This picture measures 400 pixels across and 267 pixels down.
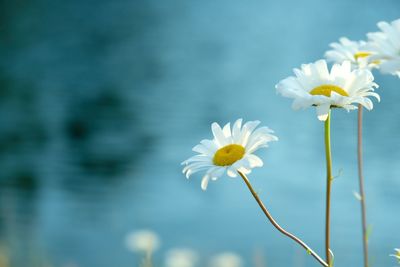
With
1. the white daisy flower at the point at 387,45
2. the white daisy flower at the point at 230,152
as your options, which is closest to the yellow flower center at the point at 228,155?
the white daisy flower at the point at 230,152

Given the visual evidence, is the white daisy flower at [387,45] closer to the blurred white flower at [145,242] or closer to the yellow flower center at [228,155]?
the yellow flower center at [228,155]

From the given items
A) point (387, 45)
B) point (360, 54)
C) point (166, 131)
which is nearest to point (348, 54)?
point (360, 54)

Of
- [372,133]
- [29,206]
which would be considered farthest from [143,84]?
[29,206]

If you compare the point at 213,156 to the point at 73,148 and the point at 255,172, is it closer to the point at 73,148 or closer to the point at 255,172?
the point at 255,172

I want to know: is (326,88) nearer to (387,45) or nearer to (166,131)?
(387,45)

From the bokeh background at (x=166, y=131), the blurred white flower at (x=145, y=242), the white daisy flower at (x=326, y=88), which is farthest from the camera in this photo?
the bokeh background at (x=166, y=131)

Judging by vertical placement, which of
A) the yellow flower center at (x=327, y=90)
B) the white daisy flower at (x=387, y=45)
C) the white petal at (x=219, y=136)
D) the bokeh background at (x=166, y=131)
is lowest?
the white petal at (x=219, y=136)

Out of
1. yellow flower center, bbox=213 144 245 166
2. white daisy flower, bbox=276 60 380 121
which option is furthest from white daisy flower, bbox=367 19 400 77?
yellow flower center, bbox=213 144 245 166

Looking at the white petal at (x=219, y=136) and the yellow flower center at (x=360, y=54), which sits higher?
the yellow flower center at (x=360, y=54)
